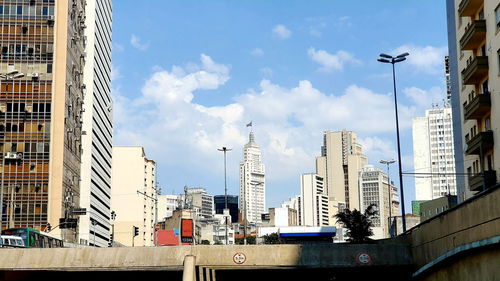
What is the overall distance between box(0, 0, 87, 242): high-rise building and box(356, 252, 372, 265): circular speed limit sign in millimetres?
59553

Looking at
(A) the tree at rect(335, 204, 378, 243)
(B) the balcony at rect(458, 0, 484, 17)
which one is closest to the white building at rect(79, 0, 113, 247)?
(A) the tree at rect(335, 204, 378, 243)

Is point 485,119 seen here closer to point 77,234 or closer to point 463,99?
point 463,99

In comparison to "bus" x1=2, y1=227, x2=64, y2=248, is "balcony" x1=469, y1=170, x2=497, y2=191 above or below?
above

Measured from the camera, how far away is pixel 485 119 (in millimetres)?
54625

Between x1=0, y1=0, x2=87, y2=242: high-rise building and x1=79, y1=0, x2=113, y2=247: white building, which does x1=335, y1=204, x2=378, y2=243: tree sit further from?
x1=79, y1=0, x2=113, y2=247: white building

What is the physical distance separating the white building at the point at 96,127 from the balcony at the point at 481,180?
72038 mm

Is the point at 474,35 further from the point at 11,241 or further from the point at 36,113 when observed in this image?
the point at 36,113

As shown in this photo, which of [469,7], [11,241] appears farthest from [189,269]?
[469,7]

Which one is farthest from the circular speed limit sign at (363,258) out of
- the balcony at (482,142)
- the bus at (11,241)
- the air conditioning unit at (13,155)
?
the air conditioning unit at (13,155)

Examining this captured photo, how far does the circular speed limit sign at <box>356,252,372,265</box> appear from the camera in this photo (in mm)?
40156

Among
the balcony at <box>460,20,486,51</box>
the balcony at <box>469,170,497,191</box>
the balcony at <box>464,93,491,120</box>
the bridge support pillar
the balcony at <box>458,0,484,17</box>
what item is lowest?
the bridge support pillar

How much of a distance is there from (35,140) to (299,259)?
6374cm

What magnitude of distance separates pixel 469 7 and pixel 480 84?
6.06 metres

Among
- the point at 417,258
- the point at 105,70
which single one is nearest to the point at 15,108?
the point at 105,70
